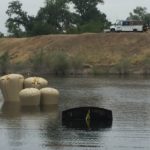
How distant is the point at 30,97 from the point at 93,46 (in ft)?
236

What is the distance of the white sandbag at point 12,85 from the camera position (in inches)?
1730

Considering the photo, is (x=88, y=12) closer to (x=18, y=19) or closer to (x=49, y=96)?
(x=18, y=19)

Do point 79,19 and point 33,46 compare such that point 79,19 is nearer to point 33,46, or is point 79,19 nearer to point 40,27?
point 40,27

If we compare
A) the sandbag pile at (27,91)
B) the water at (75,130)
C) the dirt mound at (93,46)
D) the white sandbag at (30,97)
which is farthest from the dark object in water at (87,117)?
the dirt mound at (93,46)

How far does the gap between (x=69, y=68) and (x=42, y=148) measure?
67.0 metres

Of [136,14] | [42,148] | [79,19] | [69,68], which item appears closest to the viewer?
[42,148]

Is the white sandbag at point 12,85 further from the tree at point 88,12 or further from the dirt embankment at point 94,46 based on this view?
the tree at point 88,12

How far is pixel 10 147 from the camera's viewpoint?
2730cm

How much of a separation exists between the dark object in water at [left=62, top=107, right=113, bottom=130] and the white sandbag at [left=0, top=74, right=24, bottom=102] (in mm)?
9352

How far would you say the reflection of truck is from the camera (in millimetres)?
115562

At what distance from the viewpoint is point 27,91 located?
138 ft

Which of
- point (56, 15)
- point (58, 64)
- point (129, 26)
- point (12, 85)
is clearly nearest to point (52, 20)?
point (56, 15)

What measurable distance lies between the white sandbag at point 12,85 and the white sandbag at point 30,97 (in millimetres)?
1623

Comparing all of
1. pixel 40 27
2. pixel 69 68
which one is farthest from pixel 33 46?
pixel 69 68
